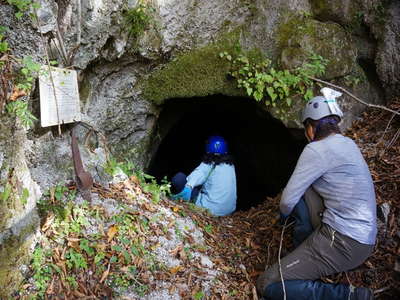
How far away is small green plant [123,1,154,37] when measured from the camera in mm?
4657

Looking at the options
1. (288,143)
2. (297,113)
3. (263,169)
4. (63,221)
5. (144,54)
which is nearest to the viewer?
(63,221)

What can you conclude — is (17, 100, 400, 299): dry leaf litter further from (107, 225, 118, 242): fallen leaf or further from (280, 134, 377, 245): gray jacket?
(280, 134, 377, 245): gray jacket

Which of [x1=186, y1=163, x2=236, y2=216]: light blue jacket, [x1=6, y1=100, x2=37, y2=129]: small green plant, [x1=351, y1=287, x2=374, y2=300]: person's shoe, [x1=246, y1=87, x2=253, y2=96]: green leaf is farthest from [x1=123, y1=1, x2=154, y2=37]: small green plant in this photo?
[x1=351, y1=287, x2=374, y2=300]: person's shoe

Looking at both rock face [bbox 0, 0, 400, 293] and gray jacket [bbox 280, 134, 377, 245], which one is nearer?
gray jacket [bbox 280, 134, 377, 245]

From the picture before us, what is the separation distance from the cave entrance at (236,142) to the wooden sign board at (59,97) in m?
3.07

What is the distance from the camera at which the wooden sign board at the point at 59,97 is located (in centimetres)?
319

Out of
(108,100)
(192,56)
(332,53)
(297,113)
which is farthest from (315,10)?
(108,100)

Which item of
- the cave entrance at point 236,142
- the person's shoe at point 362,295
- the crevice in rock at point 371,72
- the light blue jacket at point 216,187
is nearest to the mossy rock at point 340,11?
the crevice in rock at point 371,72

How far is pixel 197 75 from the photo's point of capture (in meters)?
5.42

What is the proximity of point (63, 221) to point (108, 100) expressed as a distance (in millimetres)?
2223

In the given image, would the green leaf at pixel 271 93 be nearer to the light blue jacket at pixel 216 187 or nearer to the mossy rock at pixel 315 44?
the mossy rock at pixel 315 44

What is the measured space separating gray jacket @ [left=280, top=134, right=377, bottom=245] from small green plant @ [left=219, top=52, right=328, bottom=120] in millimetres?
1866

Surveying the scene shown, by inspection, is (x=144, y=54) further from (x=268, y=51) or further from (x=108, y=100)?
(x=268, y=51)

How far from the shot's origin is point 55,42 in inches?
139
